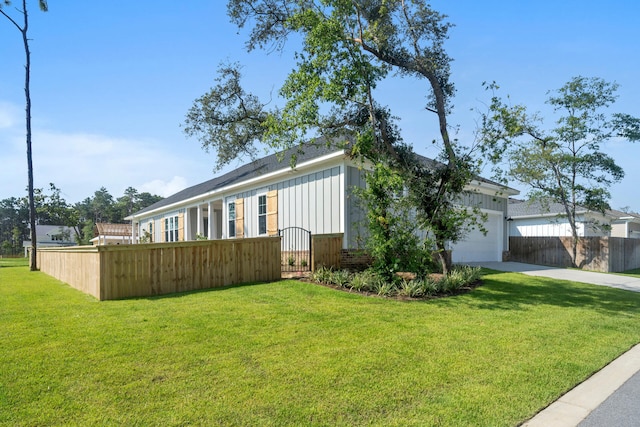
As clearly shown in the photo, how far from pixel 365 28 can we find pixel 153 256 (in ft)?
24.6

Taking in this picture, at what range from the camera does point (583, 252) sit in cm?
1694

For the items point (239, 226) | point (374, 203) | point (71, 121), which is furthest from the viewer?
point (239, 226)

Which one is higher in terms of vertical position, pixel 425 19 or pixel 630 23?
pixel 425 19

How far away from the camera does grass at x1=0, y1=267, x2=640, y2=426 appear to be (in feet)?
10.3

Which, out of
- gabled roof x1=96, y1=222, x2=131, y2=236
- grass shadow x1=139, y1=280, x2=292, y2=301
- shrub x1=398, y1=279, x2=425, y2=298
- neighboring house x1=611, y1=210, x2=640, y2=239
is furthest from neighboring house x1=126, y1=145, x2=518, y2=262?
neighboring house x1=611, y1=210, x2=640, y2=239

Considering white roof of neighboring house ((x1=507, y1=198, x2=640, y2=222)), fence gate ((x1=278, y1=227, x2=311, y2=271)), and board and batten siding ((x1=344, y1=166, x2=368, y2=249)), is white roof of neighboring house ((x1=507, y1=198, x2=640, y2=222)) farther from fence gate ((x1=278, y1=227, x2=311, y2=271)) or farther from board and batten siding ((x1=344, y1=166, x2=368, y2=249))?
fence gate ((x1=278, y1=227, x2=311, y2=271))

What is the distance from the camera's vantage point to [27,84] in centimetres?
1788

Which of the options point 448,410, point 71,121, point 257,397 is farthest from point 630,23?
point 71,121

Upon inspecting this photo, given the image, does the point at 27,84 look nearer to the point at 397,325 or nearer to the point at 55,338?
the point at 55,338

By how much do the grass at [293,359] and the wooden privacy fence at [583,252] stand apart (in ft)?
33.9

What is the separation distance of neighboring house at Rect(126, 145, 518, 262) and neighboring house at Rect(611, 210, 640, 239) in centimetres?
1189

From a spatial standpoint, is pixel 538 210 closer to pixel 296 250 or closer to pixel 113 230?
pixel 296 250

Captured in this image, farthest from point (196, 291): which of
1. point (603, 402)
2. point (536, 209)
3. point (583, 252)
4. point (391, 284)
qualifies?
point (536, 209)

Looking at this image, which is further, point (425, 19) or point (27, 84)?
point (27, 84)
